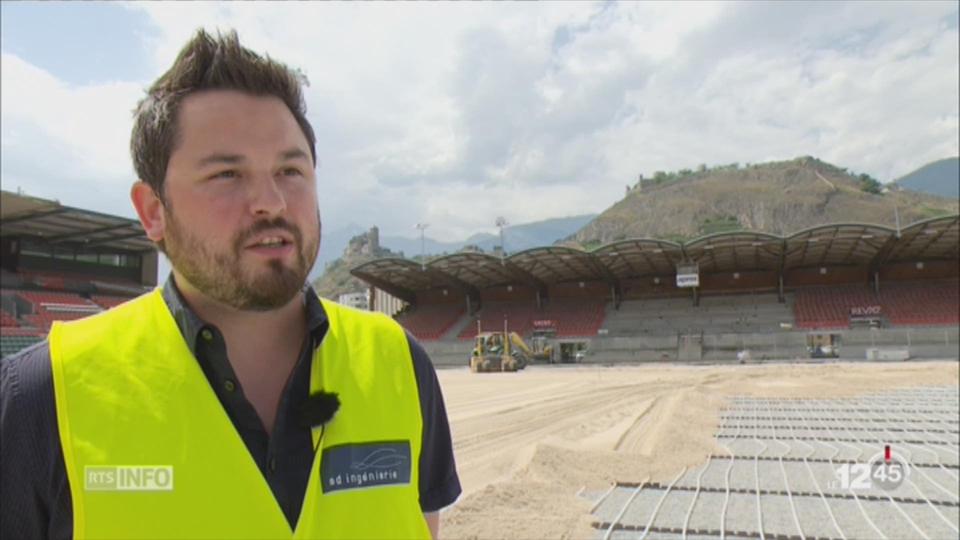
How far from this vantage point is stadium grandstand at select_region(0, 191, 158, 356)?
28922 mm

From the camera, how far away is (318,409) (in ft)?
4.70

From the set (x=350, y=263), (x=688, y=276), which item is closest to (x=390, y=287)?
(x=688, y=276)

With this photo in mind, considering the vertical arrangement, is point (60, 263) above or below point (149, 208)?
above

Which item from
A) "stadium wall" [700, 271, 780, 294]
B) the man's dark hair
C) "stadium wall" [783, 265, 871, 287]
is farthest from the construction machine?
the man's dark hair

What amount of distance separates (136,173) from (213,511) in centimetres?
83

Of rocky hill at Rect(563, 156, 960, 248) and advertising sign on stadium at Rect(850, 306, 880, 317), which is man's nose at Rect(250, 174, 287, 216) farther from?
rocky hill at Rect(563, 156, 960, 248)

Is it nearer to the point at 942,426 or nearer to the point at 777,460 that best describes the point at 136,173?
the point at 777,460

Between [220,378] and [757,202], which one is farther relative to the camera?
[757,202]

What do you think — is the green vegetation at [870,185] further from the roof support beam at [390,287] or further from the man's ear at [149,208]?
the man's ear at [149,208]

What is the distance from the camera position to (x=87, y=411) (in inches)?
48.2

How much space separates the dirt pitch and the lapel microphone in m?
4.36

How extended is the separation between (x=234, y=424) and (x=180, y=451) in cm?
15

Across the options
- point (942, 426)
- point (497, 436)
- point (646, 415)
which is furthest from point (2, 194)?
point (942, 426)

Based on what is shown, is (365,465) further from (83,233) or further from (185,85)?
(83,233)
